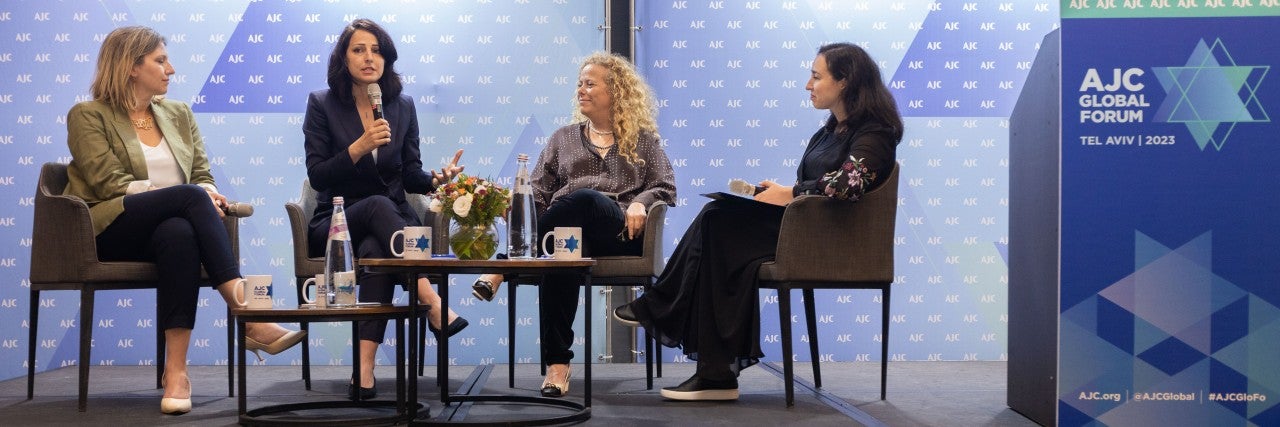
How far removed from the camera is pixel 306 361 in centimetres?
403

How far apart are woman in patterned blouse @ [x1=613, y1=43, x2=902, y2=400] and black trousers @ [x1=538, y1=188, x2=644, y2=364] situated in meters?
0.23

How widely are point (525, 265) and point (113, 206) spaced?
56.8 inches

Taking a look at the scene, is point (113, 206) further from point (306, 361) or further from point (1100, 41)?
point (1100, 41)

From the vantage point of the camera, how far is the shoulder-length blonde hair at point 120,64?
11.9 ft

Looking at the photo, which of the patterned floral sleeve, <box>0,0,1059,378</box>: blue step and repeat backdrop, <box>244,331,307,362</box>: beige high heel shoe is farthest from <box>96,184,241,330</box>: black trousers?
the patterned floral sleeve

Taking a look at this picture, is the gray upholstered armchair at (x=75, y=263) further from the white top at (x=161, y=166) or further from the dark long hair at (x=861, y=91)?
the dark long hair at (x=861, y=91)

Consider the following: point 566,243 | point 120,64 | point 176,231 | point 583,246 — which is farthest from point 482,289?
point 120,64

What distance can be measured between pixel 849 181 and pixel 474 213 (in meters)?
1.11

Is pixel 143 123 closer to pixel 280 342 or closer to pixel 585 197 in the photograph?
pixel 280 342

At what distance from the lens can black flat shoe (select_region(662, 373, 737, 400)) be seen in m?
3.47

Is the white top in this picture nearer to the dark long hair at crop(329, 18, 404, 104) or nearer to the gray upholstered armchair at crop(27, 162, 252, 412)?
the gray upholstered armchair at crop(27, 162, 252, 412)

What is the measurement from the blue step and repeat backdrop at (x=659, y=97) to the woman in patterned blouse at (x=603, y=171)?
0.77 m

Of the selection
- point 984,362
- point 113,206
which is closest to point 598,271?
point 113,206

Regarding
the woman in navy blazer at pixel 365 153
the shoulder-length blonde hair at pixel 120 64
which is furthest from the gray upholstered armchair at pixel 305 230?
the shoulder-length blonde hair at pixel 120 64
